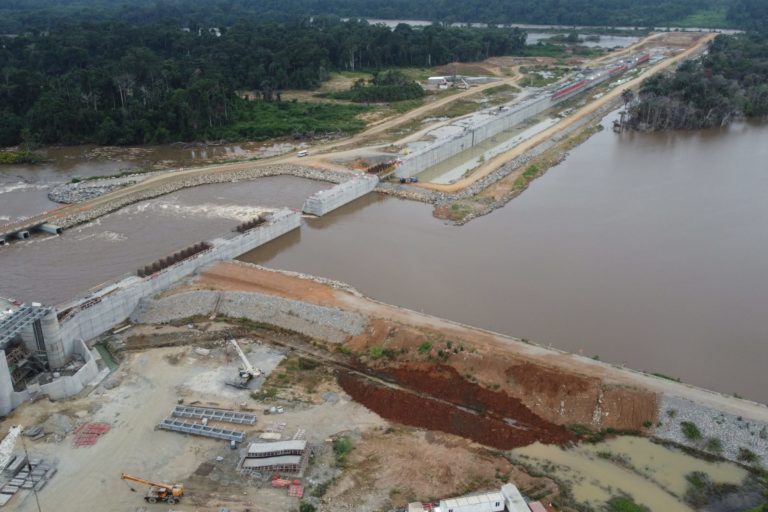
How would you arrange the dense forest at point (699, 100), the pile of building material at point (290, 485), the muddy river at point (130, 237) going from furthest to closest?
the dense forest at point (699, 100)
the muddy river at point (130, 237)
the pile of building material at point (290, 485)

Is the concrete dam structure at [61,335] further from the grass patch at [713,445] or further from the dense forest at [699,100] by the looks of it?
the dense forest at [699,100]

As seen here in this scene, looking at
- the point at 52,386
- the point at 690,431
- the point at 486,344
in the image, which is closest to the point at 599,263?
the point at 486,344

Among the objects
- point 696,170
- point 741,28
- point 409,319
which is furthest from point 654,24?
point 409,319

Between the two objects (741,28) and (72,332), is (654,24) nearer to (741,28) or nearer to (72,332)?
(741,28)

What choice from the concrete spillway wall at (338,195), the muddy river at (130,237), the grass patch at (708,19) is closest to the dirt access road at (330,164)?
the muddy river at (130,237)

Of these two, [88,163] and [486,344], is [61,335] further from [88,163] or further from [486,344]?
[88,163]

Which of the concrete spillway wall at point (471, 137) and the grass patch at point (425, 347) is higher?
the concrete spillway wall at point (471, 137)

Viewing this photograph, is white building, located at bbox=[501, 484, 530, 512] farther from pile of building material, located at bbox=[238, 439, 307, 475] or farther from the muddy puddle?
pile of building material, located at bbox=[238, 439, 307, 475]

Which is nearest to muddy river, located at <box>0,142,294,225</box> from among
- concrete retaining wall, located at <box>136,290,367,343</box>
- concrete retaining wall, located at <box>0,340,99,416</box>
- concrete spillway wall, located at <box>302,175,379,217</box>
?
concrete spillway wall, located at <box>302,175,379,217</box>
